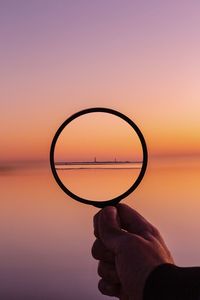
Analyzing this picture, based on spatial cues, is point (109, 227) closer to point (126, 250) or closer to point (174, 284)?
point (126, 250)

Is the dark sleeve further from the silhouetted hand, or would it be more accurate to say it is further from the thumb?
the thumb

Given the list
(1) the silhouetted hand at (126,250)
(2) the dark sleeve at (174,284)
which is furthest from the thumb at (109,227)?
(2) the dark sleeve at (174,284)

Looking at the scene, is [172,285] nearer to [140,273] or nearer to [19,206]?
[140,273]

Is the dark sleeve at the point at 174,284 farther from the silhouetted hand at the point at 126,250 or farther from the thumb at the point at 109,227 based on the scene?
the thumb at the point at 109,227

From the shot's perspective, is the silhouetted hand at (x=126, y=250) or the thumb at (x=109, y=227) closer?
the silhouetted hand at (x=126, y=250)

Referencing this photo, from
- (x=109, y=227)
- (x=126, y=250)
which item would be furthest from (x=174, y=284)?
(x=109, y=227)

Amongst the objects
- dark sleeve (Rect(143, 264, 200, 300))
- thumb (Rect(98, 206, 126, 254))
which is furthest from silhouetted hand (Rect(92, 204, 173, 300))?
dark sleeve (Rect(143, 264, 200, 300))
